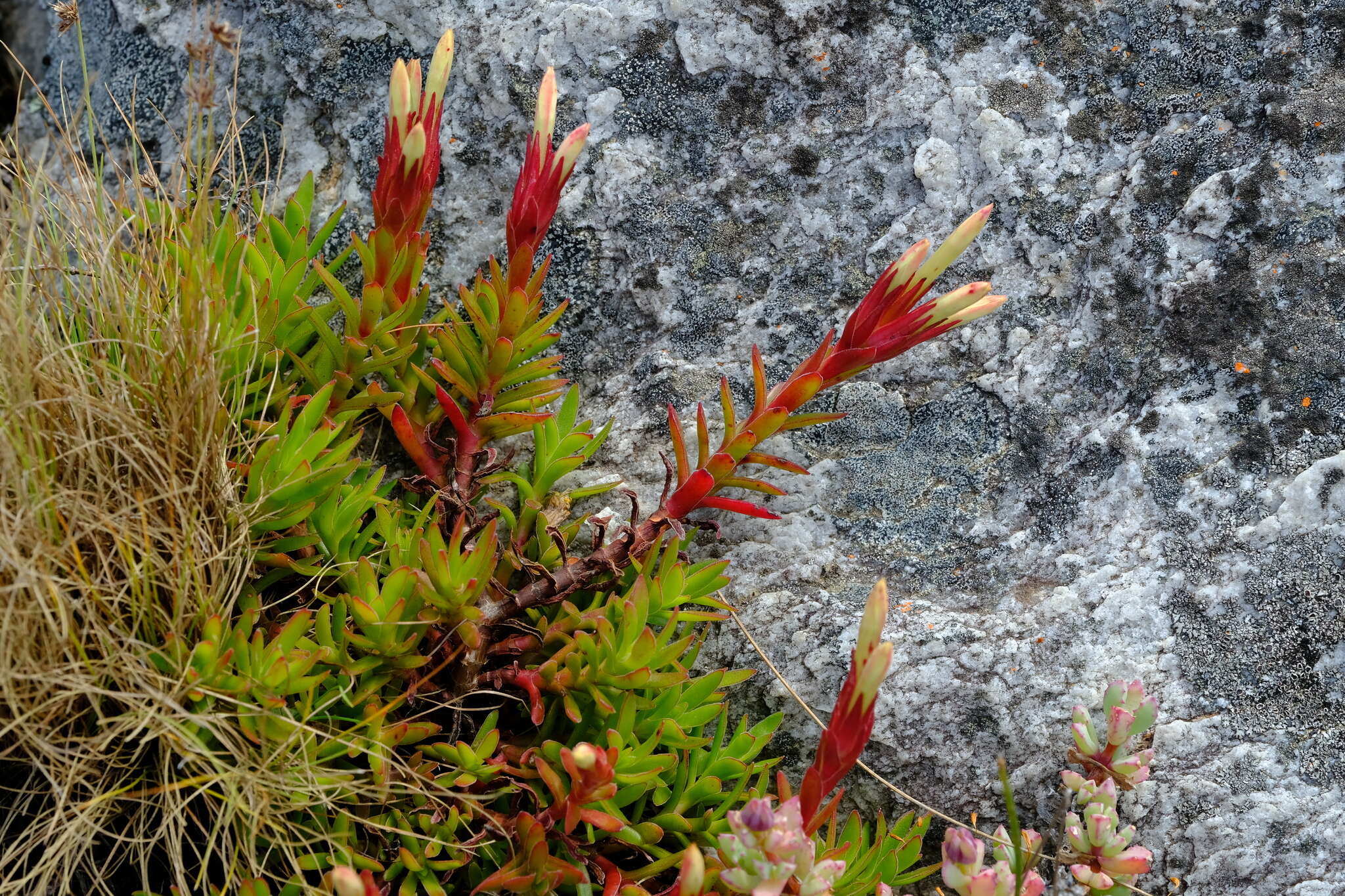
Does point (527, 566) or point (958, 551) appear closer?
point (527, 566)

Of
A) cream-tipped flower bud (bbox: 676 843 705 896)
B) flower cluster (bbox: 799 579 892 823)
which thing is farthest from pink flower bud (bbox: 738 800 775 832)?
flower cluster (bbox: 799 579 892 823)

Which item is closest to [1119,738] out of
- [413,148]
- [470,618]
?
[470,618]

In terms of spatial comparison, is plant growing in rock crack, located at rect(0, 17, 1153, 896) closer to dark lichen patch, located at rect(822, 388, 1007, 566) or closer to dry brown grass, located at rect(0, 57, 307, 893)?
dry brown grass, located at rect(0, 57, 307, 893)

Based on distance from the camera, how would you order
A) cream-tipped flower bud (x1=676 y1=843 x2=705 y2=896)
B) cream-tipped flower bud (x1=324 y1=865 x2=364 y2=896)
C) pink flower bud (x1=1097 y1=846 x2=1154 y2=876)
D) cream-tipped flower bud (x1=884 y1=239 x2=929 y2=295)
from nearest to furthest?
1. cream-tipped flower bud (x1=324 y1=865 x2=364 y2=896)
2. cream-tipped flower bud (x1=676 y1=843 x2=705 y2=896)
3. pink flower bud (x1=1097 y1=846 x2=1154 y2=876)
4. cream-tipped flower bud (x1=884 y1=239 x2=929 y2=295)

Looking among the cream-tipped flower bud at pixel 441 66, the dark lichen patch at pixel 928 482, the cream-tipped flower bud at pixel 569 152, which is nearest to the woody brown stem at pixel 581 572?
the dark lichen patch at pixel 928 482

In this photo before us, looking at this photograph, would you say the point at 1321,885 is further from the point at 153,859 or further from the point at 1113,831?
the point at 153,859

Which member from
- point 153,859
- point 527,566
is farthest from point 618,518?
point 153,859
